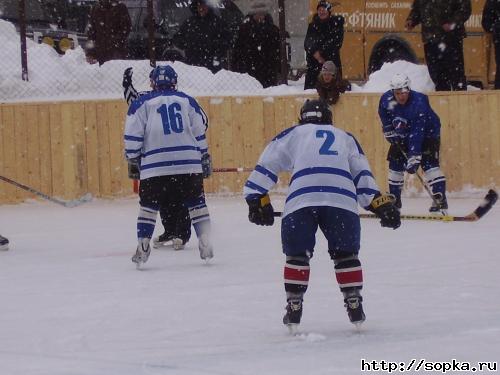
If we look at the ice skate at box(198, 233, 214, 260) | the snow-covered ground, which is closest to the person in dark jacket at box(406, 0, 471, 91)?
the snow-covered ground

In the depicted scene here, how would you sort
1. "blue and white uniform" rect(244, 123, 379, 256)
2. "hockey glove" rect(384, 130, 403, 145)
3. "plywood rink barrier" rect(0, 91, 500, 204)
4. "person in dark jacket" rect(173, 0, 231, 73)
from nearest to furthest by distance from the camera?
"blue and white uniform" rect(244, 123, 379, 256)
"hockey glove" rect(384, 130, 403, 145)
"plywood rink barrier" rect(0, 91, 500, 204)
"person in dark jacket" rect(173, 0, 231, 73)

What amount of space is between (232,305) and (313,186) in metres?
1.42

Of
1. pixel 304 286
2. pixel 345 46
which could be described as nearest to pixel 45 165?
pixel 345 46

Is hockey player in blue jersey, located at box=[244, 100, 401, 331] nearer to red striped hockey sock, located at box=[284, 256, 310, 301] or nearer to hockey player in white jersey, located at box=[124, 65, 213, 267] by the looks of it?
red striped hockey sock, located at box=[284, 256, 310, 301]

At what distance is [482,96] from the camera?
47.2 feet

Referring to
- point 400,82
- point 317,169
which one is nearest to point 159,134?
point 317,169

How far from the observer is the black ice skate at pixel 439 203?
12.6 meters

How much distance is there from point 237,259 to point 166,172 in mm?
1016

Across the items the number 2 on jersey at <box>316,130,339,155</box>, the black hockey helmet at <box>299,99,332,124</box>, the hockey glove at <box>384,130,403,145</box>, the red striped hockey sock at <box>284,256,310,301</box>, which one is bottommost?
the red striped hockey sock at <box>284,256,310,301</box>

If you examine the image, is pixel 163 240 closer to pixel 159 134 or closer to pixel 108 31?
pixel 159 134

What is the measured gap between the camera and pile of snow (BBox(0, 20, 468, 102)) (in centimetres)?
1514

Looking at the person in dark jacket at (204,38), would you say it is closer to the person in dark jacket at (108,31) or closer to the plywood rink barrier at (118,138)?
the person in dark jacket at (108,31)

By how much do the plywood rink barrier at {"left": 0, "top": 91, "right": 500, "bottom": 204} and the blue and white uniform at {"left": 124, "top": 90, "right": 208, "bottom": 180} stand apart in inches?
211

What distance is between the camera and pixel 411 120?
41.2ft
